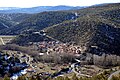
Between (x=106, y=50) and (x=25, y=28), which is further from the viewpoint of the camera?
(x=25, y=28)

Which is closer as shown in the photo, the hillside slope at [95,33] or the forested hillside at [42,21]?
the hillside slope at [95,33]

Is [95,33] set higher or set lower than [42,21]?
higher

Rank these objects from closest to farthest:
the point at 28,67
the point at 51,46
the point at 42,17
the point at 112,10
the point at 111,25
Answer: the point at 28,67 < the point at 51,46 < the point at 111,25 < the point at 112,10 < the point at 42,17

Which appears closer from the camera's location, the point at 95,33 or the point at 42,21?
the point at 95,33

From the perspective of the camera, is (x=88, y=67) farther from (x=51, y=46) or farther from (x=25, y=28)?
(x=25, y=28)

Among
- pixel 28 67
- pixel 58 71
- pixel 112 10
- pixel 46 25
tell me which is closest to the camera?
pixel 58 71

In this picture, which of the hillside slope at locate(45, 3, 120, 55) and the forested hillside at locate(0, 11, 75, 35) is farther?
the forested hillside at locate(0, 11, 75, 35)

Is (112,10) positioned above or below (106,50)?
above

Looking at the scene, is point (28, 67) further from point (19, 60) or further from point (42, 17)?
point (42, 17)

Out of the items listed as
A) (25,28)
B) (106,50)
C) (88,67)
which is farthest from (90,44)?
(25,28)
